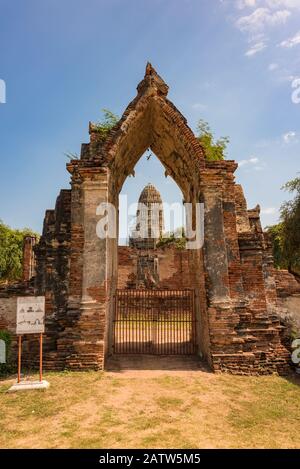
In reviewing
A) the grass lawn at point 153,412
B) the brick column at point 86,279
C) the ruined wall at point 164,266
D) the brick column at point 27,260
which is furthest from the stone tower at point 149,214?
the grass lawn at point 153,412

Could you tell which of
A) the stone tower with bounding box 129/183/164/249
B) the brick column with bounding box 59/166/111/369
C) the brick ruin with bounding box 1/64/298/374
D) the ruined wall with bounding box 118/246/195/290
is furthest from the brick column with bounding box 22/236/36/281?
the brick column with bounding box 59/166/111/369

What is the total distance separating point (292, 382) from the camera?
668 cm

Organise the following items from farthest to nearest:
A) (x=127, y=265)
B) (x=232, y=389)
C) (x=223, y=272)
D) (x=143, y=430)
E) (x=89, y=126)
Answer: (x=127, y=265), (x=89, y=126), (x=223, y=272), (x=232, y=389), (x=143, y=430)

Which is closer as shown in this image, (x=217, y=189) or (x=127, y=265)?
(x=217, y=189)

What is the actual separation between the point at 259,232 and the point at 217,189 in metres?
1.63

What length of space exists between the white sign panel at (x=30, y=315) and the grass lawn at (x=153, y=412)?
44.3 inches

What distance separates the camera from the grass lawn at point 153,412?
4.14 metres

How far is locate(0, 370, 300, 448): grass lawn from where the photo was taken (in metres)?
4.14

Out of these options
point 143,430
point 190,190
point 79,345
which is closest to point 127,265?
point 190,190

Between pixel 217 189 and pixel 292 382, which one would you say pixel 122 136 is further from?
pixel 292 382

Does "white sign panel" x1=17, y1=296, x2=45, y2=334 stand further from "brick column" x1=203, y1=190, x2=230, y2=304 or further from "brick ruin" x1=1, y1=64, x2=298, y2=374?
"brick column" x1=203, y1=190, x2=230, y2=304

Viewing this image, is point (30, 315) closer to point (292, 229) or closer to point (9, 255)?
point (292, 229)

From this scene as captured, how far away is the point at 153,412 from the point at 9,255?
97.9 feet

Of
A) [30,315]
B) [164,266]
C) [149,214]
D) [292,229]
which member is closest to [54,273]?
[30,315]
